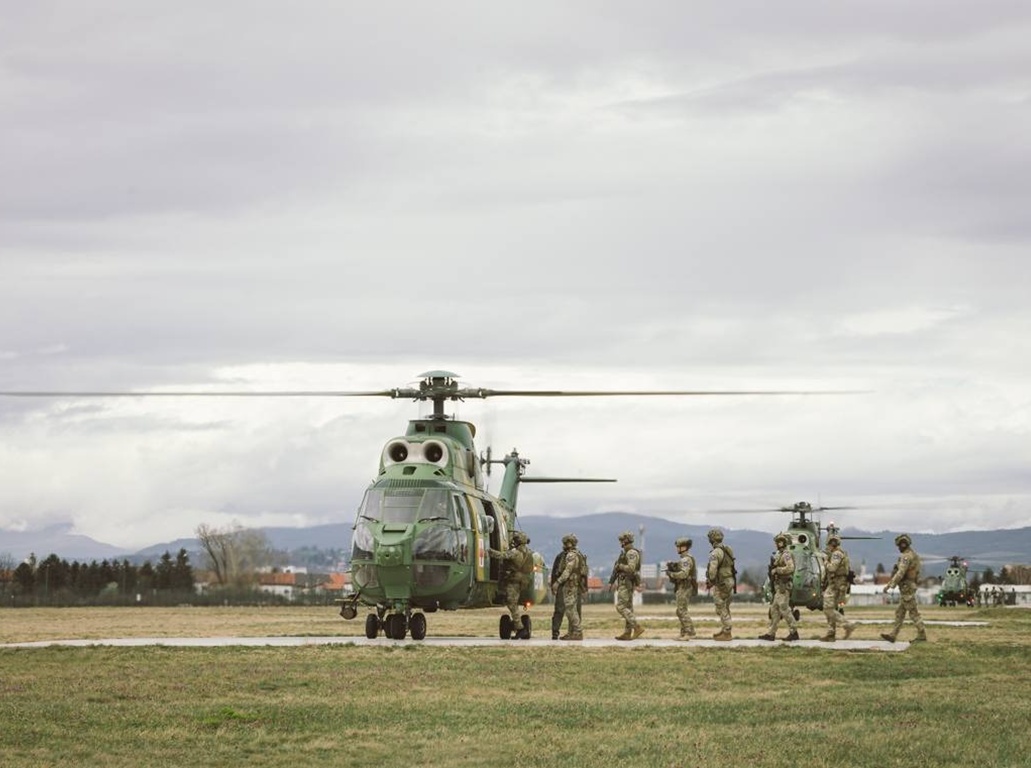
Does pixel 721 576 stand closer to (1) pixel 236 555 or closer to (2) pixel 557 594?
(2) pixel 557 594

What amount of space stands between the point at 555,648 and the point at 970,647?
795cm

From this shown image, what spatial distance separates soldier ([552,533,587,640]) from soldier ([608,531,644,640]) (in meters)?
0.73

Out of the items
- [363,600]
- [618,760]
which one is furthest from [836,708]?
[363,600]

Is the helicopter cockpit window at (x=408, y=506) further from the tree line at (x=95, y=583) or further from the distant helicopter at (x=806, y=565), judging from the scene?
the tree line at (x=95, y=583)

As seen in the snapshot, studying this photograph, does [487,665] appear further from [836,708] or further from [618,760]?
[618,760]

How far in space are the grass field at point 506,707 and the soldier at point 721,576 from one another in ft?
14.5

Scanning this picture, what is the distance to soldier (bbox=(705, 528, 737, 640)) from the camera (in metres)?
32.6

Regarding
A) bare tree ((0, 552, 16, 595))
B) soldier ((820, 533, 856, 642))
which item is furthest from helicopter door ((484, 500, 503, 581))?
bare tree ((0, 552, 16, 595))

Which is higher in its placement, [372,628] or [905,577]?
[905,577]

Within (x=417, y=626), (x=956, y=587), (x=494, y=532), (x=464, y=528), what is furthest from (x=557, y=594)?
(x=956, y=587)

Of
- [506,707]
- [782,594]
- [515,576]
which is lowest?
[506,707]

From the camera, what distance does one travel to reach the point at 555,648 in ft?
96.4

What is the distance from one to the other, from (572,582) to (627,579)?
1166 millimetres

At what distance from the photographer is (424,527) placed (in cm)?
3116
